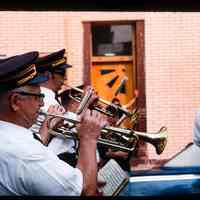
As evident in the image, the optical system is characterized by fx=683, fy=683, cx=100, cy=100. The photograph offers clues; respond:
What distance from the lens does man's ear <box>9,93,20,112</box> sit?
2580 mm

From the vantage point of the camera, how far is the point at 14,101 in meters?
2.59

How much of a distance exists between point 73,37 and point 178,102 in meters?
1.86

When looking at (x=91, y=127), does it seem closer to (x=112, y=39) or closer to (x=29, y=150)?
(x=29, y=150)

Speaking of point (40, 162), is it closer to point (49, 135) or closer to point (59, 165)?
point (59, 165)

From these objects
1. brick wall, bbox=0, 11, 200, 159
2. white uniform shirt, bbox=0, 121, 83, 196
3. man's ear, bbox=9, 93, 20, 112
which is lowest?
brick wall, bbox=0, 11, 200, 159

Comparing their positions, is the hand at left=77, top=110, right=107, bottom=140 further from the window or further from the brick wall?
the window

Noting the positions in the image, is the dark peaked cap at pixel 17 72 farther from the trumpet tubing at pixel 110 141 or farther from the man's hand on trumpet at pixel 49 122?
the trumpet tubing at pixel 110 141

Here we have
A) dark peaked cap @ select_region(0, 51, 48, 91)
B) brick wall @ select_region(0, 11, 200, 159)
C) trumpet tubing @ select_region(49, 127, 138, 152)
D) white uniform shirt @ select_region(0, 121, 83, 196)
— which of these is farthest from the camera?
brick wall @ select_region(0, 11, 200, 159)

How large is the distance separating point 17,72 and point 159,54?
25.5 feet

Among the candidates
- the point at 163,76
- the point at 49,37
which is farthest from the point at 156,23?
the point at 49,37

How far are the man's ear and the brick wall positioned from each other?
297 inches

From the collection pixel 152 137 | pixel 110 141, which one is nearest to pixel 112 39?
pixel 152 137

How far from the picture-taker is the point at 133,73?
34.4 feet

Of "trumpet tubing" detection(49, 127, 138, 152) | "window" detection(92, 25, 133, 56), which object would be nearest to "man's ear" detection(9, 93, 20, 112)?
"trumpet tubing" detection(49, 127, 138, 152)
